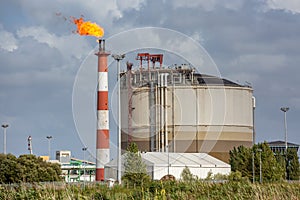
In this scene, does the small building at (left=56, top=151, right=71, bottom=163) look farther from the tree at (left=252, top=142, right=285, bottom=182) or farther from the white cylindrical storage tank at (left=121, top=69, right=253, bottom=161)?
the tree at (left=252, top=142, right=285, bottom=182)

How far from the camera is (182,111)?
78062mm

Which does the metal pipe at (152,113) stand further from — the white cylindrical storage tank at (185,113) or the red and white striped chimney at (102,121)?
the red and white striped chimney at (102,121)

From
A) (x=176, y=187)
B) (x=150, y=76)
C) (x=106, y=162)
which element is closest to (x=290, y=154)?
(x=150, y=76)

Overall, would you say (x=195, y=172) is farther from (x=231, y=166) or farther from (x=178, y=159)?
(x=231, y=166)

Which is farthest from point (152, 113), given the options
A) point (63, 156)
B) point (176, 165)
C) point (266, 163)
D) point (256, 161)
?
point (63, 156)

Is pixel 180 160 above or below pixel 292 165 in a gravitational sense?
above

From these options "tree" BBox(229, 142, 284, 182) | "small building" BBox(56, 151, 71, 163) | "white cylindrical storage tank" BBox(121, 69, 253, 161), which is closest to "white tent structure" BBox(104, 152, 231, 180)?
"tree" BBox(229, 142, 284, 182)

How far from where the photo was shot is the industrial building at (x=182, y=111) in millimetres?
76812

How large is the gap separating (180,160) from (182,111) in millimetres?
8782

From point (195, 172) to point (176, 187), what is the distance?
43.8 m

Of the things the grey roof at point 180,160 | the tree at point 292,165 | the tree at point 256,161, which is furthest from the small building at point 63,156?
the grey roof at point 180,160

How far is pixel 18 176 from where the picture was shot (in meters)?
69.1

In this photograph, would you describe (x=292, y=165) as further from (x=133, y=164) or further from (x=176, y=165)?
(x=133, y=164)

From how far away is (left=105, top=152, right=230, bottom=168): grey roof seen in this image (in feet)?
224
